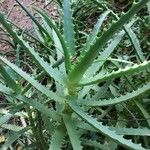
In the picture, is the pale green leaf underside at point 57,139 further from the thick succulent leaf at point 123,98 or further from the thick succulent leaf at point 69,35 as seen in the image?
the thick succulent leaf at point 69,35

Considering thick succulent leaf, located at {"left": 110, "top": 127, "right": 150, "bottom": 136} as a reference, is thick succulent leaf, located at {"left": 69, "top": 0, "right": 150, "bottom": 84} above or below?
above

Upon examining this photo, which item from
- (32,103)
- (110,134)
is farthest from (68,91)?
(110,134)

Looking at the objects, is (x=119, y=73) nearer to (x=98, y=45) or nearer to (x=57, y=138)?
(x=98, y=45)

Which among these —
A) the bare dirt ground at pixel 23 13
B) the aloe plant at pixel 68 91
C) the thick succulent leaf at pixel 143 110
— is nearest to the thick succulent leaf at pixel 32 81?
the aloe plant at pixel 68 91

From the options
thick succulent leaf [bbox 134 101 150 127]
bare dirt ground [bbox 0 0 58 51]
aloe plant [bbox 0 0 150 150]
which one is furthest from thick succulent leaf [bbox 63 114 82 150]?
bare dirt ground [bbox 0 0 58 51]

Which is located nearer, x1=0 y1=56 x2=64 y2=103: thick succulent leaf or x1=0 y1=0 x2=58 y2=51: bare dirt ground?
x1=0 y1=56 x2=64 y2=103: thick succulent leaf

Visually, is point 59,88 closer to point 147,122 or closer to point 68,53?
point 68,53

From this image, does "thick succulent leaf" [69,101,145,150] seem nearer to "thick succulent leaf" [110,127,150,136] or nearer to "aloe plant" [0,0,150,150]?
"aloe plant" [0,0,150,150]
